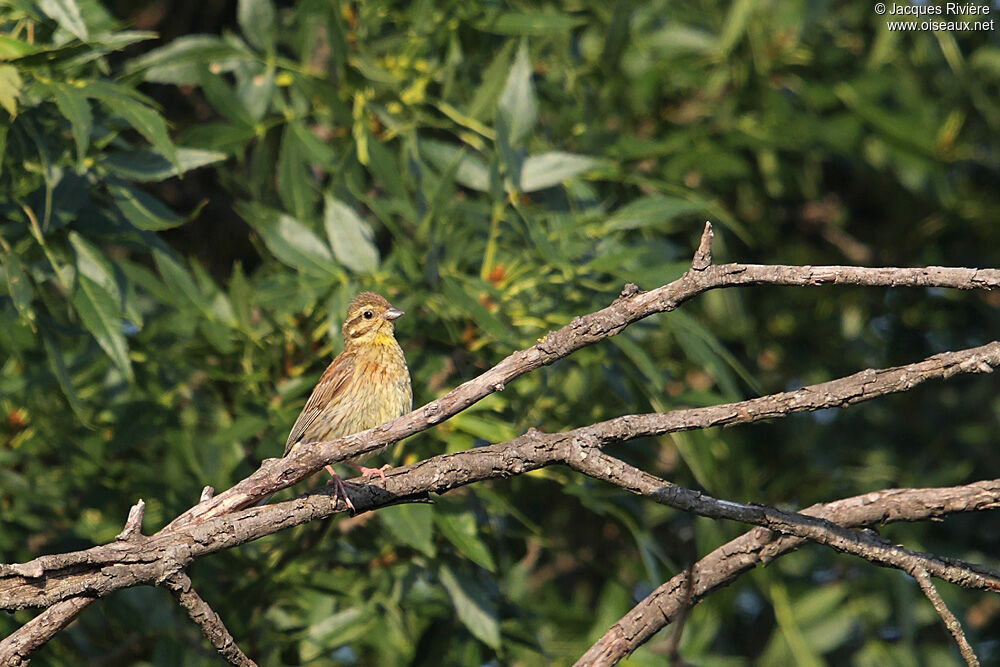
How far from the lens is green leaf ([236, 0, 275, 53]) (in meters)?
5.47

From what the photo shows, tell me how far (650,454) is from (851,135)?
2.45 metres

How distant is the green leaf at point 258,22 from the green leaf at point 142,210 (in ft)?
3.52

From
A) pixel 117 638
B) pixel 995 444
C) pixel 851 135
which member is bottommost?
pixel 117 638

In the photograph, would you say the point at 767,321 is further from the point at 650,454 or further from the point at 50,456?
the point at 50,456

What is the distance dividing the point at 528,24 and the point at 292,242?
148 centimetres

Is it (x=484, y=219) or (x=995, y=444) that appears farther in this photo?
(x=995, y=444)

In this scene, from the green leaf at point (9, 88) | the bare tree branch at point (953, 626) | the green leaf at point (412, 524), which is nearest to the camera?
the bare tree branch at point (953, 626)

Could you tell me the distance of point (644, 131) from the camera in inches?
291

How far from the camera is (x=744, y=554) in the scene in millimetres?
3600

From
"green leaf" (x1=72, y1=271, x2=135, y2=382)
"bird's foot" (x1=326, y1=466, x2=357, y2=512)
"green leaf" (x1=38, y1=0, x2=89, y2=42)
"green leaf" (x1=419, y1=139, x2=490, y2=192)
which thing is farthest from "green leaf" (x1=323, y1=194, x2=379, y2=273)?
"bird's foot" (x1=326, y1=466, x2=357, y2=512)

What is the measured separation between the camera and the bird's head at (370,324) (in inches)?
217

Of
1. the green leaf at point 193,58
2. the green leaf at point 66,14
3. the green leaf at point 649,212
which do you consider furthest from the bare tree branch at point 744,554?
the green leaf at point 193,58

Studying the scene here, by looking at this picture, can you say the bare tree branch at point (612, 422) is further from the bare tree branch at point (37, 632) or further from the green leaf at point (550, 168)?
the green leaf at point (550, 168)

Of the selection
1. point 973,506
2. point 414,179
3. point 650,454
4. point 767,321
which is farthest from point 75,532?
point 767,321
